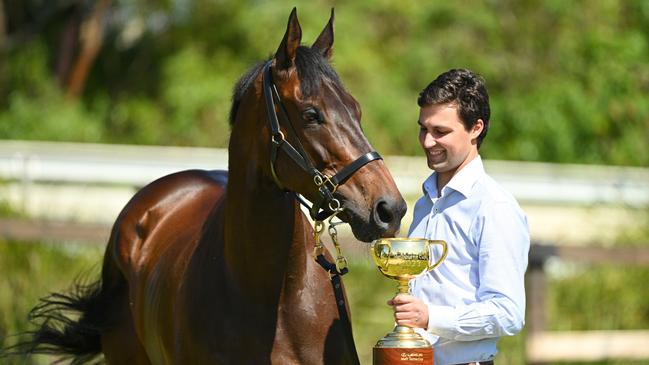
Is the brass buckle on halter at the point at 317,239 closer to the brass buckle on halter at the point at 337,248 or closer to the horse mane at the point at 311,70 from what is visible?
the brass buckle on halter at the point at 337,248

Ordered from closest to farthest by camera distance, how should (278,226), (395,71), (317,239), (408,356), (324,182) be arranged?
(408,356) → (324,182) → (317,239) → (278,226) → (395,71)

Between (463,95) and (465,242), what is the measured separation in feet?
1.53

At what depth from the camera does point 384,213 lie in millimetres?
3568

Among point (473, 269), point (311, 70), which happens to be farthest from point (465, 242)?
point (311, 70)

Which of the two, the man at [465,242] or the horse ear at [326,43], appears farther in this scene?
the horse ear at [326,43]

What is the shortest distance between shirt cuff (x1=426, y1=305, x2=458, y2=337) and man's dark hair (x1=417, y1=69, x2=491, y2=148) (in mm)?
588

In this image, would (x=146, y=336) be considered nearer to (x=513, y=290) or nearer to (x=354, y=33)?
(x=513, y=290)

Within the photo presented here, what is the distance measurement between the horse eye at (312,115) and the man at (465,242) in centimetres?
35

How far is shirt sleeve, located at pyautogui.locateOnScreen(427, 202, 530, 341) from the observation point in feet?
11.2

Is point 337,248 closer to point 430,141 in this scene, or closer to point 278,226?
point 278,226

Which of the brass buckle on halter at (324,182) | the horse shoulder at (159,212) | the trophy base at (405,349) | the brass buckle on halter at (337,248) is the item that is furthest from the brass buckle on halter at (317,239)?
the horse shoulder at (159,212)

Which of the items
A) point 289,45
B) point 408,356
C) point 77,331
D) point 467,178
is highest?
point 289,45

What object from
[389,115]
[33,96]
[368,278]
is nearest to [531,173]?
[389,115]

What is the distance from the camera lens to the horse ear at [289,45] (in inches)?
152
